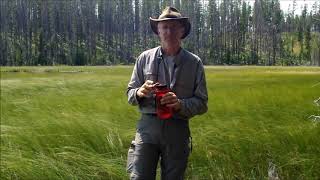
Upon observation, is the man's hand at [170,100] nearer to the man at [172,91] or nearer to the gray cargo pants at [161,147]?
the man at [172,91]

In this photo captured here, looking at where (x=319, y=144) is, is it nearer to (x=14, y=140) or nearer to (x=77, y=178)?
(x=77, y=178)

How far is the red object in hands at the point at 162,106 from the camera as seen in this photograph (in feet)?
12.9

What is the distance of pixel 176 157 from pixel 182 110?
45cm

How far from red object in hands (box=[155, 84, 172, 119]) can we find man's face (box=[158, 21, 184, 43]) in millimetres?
417

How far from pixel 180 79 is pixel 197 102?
0.23 m

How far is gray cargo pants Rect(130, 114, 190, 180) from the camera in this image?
418 centimetres

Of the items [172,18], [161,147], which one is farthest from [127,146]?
[172,18]

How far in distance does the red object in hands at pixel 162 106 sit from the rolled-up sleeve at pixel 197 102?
12 centimetres

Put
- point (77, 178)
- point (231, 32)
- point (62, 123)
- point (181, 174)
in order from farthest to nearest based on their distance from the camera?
1. point (231, 32)
2. point (62, 123)
3. point (77, 178)
4. point (181, 174)

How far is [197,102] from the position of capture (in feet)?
13.6

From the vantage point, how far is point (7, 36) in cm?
9525

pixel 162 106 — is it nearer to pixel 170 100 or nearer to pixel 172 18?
pixel 170 100

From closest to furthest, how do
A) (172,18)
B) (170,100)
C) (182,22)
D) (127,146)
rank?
(170,100), (172,18), (182,22), (127,146)

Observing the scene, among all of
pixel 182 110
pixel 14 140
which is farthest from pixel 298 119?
pixel 182 110
